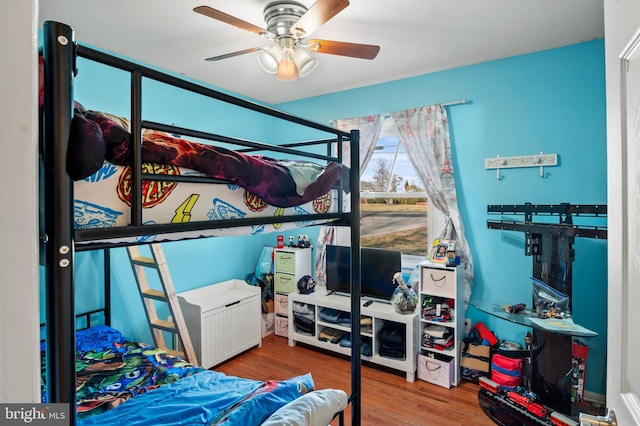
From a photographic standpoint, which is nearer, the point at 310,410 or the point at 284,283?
the point at 310,410

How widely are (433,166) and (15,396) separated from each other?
3.11 meters

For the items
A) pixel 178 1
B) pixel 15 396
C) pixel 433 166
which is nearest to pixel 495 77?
pixel 433 166

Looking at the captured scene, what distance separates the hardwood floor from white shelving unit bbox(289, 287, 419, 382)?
0.31 ft

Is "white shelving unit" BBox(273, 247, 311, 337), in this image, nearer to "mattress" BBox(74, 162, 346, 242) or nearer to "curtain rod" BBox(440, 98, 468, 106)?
"curtain rod" BBox(440, 98, 468, 106)

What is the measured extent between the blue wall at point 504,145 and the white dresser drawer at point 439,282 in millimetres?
371

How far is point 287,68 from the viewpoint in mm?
2082

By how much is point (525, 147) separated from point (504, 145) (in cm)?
15

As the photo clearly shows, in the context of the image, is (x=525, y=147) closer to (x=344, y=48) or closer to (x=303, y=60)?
(x=344, y=48)

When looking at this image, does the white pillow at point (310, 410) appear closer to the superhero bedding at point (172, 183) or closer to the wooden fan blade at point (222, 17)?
the superhero bedding at point (172, 183)

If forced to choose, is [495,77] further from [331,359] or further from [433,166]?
[331,359]

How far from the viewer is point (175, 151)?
0.97 metres

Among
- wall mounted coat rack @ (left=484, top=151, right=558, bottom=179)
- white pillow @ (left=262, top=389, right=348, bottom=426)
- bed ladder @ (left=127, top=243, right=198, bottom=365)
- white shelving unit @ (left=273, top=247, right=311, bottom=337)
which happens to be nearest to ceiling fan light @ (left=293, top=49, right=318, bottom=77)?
bed ladder @ (left=127, top=243, right=198, bottom=365)

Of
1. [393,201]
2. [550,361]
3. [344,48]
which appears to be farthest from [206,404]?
[393,201]

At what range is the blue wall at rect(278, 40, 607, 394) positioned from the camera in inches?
98.0
